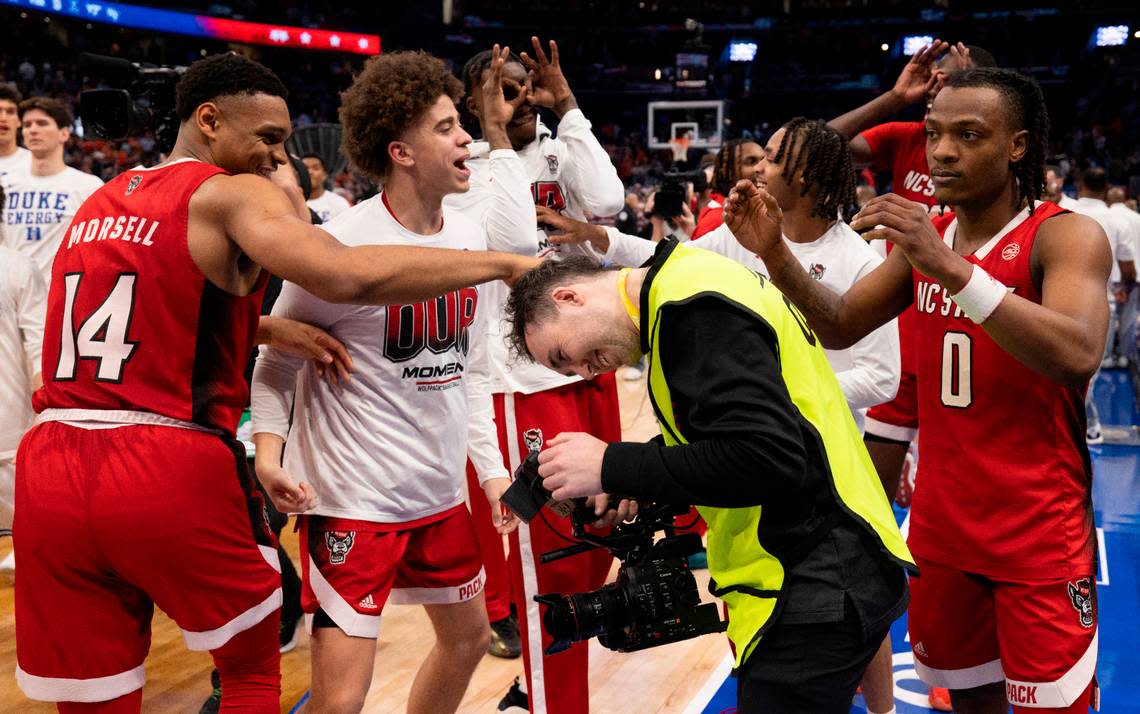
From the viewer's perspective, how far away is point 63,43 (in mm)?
25547

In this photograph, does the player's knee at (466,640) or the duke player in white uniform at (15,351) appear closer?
the player's knee at (466,640)

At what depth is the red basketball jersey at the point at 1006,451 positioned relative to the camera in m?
2.37

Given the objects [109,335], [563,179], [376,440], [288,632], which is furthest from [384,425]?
[288,632]

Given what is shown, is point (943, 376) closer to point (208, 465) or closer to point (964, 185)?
point (964, 185)

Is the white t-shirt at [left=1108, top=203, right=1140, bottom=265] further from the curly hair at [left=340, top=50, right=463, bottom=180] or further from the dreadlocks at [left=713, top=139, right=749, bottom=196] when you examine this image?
the curly hair at [left=340, top=50, right=463, bottom=180]

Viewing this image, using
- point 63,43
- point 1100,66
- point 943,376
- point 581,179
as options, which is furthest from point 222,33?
point 943,376

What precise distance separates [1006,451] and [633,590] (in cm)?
104

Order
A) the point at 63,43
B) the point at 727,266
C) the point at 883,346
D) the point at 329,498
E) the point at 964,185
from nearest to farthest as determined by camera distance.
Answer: the point at 727,266
the point at 964,185
the point at 329,498
the point at 883,346
the point at 63,43

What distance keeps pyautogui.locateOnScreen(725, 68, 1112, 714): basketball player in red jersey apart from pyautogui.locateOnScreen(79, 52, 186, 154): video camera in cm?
187

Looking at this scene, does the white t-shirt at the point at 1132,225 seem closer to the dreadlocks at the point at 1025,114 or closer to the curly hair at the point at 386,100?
the dreadlocks at the point at 1025,114

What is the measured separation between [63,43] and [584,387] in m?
27.0

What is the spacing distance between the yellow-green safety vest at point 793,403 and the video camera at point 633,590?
0.08 metres

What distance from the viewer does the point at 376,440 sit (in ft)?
8.90

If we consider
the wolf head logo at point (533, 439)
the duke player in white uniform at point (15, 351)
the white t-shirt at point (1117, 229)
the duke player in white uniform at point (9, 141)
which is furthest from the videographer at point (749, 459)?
the white t-shirt at point (1117, 229)
